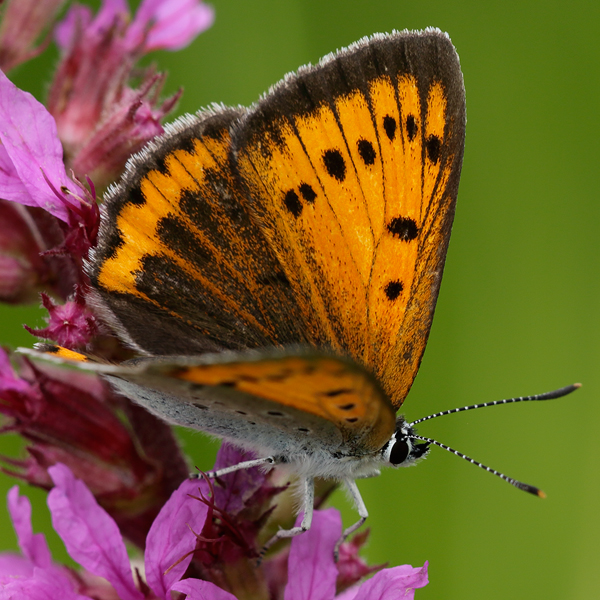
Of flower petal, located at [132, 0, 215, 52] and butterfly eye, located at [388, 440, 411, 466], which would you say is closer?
butterfly eye, located at [388, 440, 411, 466]

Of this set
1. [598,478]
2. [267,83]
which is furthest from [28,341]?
[598,478]

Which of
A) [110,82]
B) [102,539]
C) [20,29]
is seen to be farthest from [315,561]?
[20,29]

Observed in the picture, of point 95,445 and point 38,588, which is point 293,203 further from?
point 38,588

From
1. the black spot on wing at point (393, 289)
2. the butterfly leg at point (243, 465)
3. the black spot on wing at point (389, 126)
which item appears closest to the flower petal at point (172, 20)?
the black spot on wing at point (389, 126)

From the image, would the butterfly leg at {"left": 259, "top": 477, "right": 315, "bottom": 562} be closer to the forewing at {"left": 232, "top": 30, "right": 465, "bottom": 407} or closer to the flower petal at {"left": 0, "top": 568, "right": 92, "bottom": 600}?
the forewing at {"left": 232, "top": 30, "right": 465, "bottom": 407}

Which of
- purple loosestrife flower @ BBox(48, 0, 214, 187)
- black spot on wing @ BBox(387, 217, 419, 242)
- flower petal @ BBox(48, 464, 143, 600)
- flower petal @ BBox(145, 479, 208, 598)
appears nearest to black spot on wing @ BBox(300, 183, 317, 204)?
black spot on wing @ BBox(387, 217, 419, 242)

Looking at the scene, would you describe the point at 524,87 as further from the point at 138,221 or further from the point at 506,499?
the point at 138,221

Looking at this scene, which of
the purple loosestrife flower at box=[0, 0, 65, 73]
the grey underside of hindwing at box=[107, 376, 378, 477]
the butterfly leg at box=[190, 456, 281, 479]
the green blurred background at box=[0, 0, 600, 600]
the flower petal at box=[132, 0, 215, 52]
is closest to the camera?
the grey underside of hindwing at box=[107, 376, 378, 477]
